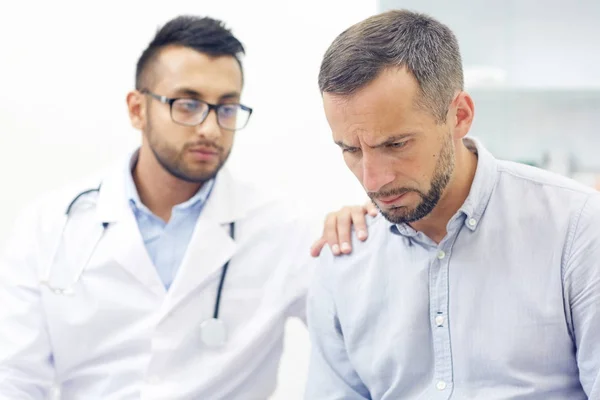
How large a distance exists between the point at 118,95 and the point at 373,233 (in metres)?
1.19

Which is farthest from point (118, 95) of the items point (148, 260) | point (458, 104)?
point (458, 104)

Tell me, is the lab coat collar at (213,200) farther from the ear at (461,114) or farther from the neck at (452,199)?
the ear at (461,114)

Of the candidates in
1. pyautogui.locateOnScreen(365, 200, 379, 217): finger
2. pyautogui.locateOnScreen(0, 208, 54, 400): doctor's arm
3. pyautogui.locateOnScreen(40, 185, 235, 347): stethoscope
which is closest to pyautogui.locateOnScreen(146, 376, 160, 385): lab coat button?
pyautogui.locateOnScreen(40, 185, 235, 347): stethoscope

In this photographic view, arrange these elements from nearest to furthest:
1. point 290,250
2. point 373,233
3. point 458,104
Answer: point 458,104 → point 373,233 → point 290,250

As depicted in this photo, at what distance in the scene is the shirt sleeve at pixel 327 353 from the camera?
1.48 m

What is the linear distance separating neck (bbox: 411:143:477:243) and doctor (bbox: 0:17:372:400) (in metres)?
0.51

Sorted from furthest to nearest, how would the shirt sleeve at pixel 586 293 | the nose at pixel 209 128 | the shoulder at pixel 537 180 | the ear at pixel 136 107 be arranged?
the ear at pixel 136 107 → the nose at pixel 209 128 → the shoulder at pixel 537 180 → the shirt sleeve at pixel 586 293

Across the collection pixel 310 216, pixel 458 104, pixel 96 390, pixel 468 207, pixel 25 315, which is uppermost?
pixel 458 104

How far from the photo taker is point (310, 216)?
1914mm

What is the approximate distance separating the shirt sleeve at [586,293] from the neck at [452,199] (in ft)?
0.68

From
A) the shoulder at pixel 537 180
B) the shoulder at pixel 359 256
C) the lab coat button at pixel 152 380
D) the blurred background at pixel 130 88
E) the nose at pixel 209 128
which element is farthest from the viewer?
the blurred background at pixel 130 88

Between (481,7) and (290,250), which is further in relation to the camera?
(481,7)

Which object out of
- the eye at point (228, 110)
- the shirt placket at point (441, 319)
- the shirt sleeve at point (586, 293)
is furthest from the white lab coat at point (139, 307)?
the shirt sleeve at point (586, 293)

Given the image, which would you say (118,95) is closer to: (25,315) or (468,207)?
(25,315)
